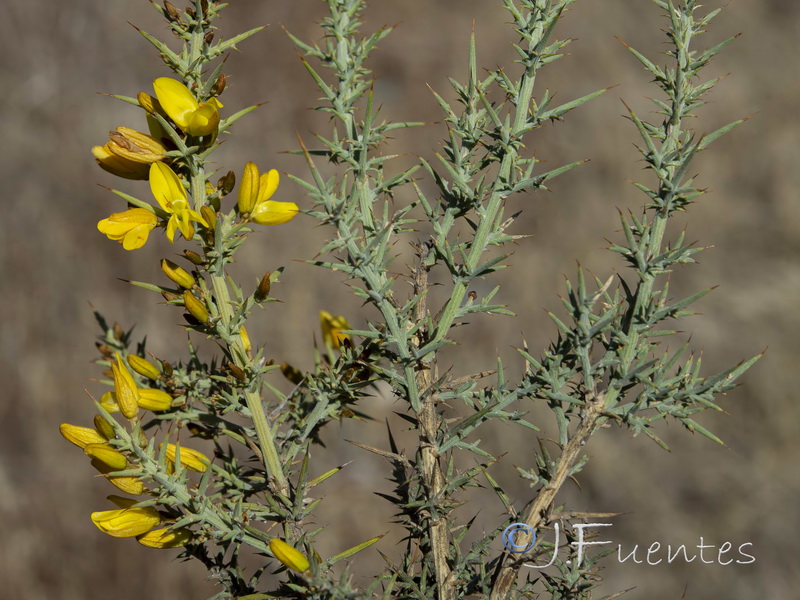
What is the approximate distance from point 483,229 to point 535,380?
0.71 ft

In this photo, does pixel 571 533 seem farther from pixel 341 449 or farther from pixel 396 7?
pixel 396 7

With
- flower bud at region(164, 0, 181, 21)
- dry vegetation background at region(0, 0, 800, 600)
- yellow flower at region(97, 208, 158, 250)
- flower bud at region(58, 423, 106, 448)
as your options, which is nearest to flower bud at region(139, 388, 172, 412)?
flower bud at region(58, 423, 106, 448)

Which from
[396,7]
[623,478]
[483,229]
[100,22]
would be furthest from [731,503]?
[100,22]

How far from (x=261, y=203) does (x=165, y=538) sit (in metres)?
0.45

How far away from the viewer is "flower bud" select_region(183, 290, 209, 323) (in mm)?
755

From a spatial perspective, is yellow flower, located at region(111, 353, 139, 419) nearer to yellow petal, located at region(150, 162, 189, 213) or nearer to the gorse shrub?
the gorse shrub

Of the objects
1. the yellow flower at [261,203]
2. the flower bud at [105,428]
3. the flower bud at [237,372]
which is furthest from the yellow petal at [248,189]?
the flower bud at [105,428]

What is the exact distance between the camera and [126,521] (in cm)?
76

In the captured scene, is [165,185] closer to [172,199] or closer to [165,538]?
[172,199]

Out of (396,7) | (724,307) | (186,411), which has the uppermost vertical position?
(396,7)

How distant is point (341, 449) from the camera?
387 centimetres

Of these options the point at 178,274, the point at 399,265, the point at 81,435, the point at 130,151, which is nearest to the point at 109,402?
the point at 81,435

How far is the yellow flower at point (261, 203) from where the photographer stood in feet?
2.63

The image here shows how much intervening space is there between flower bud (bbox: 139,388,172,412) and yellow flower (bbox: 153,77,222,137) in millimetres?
360
